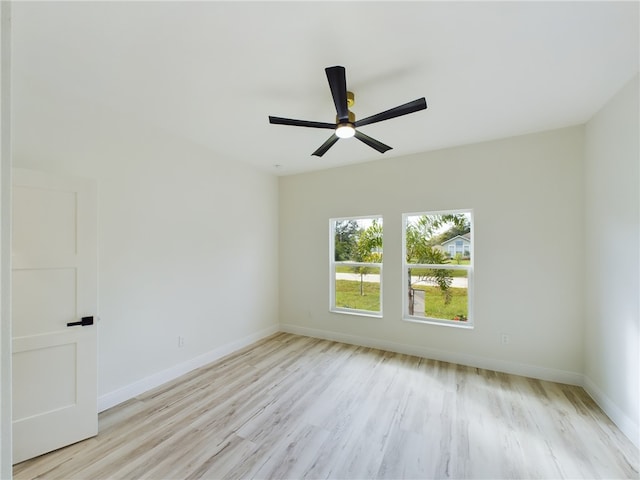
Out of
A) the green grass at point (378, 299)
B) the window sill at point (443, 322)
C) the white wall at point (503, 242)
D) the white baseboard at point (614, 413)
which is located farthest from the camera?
the green grass at point (378, 299)

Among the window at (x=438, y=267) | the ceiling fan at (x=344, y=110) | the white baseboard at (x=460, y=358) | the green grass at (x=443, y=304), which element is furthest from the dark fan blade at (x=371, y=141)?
the white baseboard at (x=460, y=358)

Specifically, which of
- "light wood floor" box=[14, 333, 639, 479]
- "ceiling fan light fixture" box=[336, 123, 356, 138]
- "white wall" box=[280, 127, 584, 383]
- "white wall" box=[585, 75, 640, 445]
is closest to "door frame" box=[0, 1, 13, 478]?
"light wood floor" box=[14, 333, 639, 479]

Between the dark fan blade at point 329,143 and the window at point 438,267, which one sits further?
the window at point 438,267

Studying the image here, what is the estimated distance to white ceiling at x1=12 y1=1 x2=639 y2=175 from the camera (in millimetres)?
1580

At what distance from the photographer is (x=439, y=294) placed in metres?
3.77

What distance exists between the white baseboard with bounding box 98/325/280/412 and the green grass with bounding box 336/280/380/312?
1.49 meters

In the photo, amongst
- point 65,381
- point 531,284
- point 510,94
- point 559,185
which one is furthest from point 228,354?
point 559,185

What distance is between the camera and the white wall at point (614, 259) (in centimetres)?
217

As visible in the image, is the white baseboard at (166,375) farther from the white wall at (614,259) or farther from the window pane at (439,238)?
the white wall at (614,259)

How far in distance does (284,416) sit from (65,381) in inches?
69.5

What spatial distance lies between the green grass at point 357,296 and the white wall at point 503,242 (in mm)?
188

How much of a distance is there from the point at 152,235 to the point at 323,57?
2486mm

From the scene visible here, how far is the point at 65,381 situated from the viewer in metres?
2.15

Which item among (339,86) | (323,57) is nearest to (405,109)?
(339,86)
